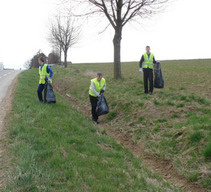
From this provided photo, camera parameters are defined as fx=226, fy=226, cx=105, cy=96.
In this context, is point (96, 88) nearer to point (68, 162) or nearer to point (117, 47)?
point (68, 162)

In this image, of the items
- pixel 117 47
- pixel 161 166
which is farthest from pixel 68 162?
pixel 117 47

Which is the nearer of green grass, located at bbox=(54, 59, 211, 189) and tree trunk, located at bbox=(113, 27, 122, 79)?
green grass, located at bbox=(54, 59, 211, 189)

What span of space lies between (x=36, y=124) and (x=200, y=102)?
540 cm

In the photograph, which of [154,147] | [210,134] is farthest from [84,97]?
[210,134]

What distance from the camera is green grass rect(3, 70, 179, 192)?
11.2 ft

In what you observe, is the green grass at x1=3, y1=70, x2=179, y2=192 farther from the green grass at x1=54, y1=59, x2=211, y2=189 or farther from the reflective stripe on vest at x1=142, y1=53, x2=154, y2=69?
the reflective stripe on vest at x1=142, y1=53, x2=154, y2=69

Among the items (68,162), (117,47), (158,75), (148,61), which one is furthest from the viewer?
(117,47)

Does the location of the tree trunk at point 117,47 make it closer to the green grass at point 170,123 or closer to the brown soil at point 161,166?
→ the green grass at point 170,123

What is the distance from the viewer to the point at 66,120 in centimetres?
688

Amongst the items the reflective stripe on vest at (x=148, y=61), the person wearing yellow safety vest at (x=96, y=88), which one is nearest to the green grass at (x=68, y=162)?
the person wearing yellow safety vest at (x=96, y=88)

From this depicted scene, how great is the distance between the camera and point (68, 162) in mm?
4094

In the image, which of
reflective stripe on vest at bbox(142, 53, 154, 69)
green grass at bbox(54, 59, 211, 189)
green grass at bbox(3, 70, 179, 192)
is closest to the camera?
green grass at bbox(3, 70, 179, 192)

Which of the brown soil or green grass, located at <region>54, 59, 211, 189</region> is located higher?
green grass, located at <region>54, 59, 211, 189</region>

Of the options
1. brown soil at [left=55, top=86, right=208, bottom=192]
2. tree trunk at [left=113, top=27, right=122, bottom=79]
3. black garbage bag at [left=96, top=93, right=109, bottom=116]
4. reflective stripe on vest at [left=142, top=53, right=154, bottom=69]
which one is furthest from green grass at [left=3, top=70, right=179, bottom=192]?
tree trunk at [left=113, top=27, right=122, bottom=79]
